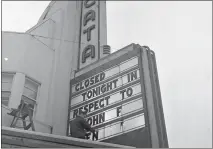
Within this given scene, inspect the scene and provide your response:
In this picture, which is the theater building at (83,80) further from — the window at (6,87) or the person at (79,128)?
the person at (79,128)

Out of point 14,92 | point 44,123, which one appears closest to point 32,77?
point 14,92

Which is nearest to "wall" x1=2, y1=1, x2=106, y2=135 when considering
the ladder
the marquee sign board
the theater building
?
the theater building

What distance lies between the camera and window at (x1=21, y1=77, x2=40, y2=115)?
10748mm

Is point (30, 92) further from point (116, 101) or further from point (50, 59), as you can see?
point (116, 101)

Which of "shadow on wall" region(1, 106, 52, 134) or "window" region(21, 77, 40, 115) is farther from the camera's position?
"window" region(21, 77, 40, 115)

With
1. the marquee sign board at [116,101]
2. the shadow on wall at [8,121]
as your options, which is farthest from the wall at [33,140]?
the shadow on wall at [8,121]

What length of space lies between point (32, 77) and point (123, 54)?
3.73 meters

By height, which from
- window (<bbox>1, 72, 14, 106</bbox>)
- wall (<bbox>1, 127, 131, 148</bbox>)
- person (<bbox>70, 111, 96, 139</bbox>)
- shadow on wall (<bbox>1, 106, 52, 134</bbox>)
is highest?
window (<bbox>1, 72, 14, 106</bbox>)

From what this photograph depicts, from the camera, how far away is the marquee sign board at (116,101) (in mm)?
8508

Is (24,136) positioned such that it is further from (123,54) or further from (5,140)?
(123,54)

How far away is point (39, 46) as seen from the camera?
12.0 metres

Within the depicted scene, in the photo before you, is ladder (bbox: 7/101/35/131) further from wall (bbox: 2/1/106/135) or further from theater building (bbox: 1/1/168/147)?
wall (bbox: 2/1/106/135)

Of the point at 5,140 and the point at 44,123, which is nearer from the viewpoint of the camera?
the point at 5,140

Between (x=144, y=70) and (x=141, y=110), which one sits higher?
(x=144, y=70)
